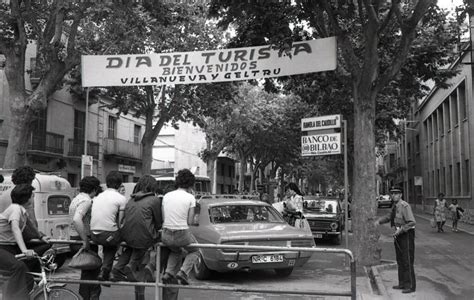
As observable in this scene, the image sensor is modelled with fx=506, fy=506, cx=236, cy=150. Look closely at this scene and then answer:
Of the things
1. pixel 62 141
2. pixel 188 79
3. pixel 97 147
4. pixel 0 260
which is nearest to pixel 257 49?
pixel 188 79

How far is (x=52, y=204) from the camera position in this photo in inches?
434

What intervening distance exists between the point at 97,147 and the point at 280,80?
1947 cm

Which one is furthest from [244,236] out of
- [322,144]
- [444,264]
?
[444,264]

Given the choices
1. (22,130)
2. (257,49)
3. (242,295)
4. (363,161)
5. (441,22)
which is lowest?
(242,295)

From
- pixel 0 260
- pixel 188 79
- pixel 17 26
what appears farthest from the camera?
pixel 17 26

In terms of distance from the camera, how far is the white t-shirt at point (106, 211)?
254 inches

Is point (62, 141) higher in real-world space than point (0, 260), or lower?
higher

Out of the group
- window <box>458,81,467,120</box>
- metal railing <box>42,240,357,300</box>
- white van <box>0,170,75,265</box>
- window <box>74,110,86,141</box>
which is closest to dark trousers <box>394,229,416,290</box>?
metal railing <box>42,240,357,300</box>

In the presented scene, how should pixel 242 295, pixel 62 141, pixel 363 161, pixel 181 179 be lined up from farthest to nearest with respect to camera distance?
pixel 62 141
pixel 363 161
pixel 242 295
pixel 181 179

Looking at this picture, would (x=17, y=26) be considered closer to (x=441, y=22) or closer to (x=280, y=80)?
(x=280, y=80)

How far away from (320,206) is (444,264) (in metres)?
7.01

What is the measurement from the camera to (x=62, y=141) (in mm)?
26594

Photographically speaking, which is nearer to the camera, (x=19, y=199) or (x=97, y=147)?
(x=19, y=199)

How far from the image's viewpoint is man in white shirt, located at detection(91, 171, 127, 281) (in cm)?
646
